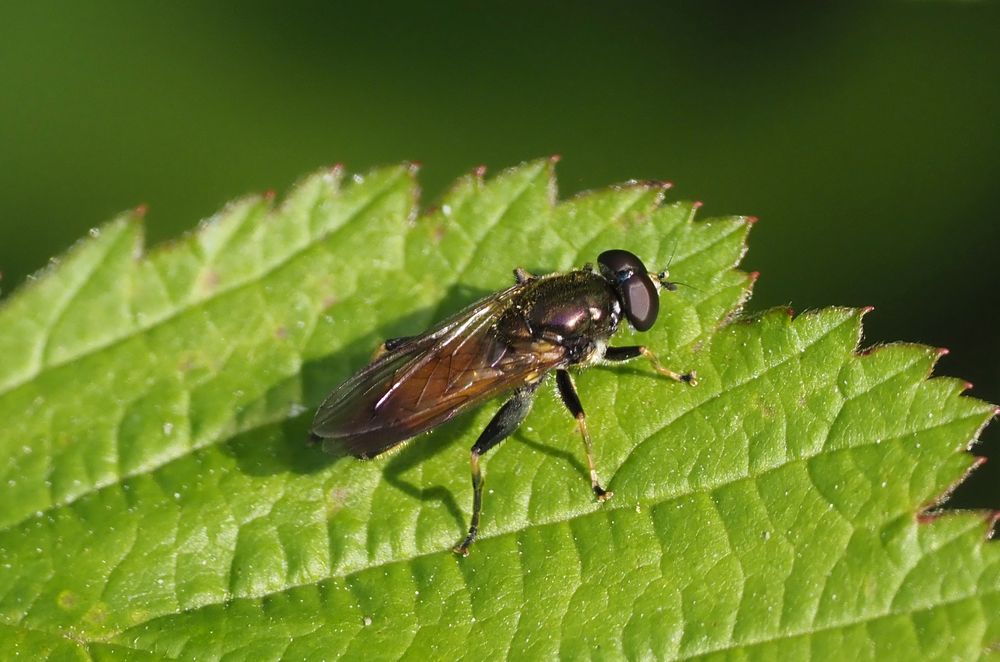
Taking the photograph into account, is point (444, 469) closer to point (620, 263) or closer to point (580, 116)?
point (620, 263)

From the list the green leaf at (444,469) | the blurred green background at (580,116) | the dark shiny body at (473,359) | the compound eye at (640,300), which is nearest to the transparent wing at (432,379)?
the dark shiny body at (473,359)

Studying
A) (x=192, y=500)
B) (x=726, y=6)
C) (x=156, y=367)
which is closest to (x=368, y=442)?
(x=192, y=500)

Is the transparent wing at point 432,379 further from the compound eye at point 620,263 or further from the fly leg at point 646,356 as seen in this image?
the compound eye at point 620,263

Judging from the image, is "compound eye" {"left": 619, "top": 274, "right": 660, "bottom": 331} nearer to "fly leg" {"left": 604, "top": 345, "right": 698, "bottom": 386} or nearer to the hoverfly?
the hoverfly

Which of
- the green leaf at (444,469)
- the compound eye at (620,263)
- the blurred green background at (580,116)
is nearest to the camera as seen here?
the green leaf at (444,469)

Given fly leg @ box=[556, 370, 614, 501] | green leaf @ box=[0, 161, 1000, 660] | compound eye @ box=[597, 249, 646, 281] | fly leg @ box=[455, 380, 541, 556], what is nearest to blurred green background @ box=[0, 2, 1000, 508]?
compound eye @ box=[597, 249, 646, 281]

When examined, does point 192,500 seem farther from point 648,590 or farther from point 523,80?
point 523,80

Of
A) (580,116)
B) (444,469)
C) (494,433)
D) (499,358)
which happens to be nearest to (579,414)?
(494,433)
